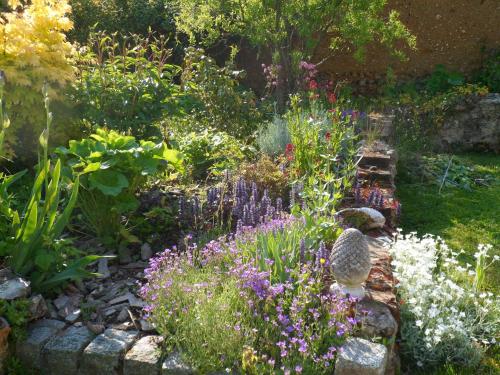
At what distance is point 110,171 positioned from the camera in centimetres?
413

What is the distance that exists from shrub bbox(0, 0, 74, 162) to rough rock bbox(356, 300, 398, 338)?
3.33 m

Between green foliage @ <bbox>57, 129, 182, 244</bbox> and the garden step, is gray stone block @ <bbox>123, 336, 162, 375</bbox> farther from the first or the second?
the garden step

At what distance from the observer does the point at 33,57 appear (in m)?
4.97

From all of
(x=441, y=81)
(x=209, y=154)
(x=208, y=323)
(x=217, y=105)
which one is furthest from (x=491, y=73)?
(x=208, y=323)

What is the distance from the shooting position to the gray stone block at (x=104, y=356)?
3.16 meters

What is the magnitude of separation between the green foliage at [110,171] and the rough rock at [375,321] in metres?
1.74

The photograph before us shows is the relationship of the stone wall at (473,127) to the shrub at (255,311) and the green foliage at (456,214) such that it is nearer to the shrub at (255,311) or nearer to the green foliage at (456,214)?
the green foliage at (456,214)

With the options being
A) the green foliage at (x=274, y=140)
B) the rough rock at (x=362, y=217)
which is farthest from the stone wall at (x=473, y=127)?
the rough rock at (x=362, y=217)

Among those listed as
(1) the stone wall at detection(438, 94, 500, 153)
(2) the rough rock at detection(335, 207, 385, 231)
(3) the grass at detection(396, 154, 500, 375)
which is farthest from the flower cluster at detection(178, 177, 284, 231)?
(1) the stone wall at detection(438, 94, 500, 153)

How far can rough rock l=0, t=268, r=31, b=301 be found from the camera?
3.33 metres

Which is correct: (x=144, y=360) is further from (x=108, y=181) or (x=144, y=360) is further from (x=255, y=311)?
(x=108, y=181)

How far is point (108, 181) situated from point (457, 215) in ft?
11.7

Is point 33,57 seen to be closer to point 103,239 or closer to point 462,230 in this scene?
point 103,239

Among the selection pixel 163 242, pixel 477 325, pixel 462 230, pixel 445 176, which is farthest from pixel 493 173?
pixel 163 242
